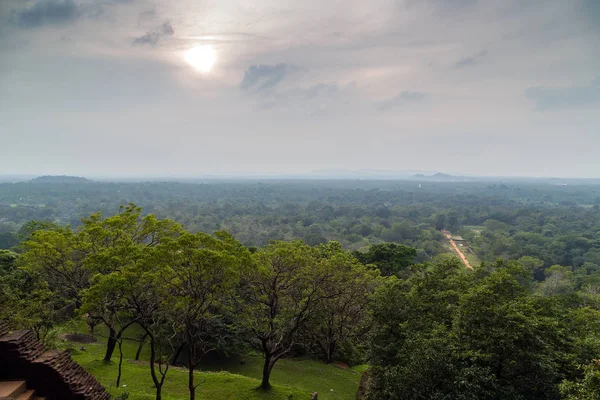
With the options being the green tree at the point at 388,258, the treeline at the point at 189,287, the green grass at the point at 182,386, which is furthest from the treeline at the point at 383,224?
the green grass at the point at 182,386

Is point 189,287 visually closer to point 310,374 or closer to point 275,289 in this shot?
point 275,289

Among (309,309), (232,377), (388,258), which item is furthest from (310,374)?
(388,258)

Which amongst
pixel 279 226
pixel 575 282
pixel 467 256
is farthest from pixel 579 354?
pixel 279 226

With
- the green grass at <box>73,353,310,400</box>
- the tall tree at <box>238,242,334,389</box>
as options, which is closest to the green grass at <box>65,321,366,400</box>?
the green grass at <box>73,353,310,400</box>

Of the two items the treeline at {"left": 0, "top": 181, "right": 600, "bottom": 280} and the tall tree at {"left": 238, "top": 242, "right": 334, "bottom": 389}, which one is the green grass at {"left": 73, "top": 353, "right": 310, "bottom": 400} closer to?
the tall tree at {"left": 238, "top": 242, "right": 334, "bottom": 389}

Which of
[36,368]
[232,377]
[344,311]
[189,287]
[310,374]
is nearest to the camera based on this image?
[36,368]
